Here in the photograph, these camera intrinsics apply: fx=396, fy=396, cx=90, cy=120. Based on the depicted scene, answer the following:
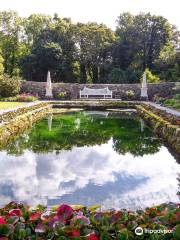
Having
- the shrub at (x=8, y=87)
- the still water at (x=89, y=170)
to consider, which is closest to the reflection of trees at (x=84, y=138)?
the still water at (x=89, y=170)

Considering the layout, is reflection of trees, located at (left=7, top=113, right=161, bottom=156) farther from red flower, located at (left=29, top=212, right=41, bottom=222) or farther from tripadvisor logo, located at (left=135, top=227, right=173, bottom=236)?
tripadvisor logo, located at (left=135, top=227, right=173, bottom=236)

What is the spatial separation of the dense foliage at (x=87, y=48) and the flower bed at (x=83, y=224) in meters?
33.3

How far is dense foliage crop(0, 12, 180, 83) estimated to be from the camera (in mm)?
36794

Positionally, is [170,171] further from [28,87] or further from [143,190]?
[28,87]

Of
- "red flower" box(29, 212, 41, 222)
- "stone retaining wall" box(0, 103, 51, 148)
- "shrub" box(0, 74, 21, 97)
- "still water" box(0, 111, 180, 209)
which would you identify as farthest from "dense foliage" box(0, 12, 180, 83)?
"red flower" box(29, 212, 41, 222)

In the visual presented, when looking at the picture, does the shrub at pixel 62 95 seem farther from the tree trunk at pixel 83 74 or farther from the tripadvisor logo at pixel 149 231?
the tripadvisor logo at pixel 149 231

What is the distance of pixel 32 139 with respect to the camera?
11477 mm

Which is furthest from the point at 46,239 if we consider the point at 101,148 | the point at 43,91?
the point at 43,91

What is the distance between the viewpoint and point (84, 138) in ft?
39.1

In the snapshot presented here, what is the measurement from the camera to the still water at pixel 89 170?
18.8 feet

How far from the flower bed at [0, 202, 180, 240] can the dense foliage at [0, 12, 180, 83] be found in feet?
109

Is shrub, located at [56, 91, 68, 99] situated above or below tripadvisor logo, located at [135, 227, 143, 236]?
below

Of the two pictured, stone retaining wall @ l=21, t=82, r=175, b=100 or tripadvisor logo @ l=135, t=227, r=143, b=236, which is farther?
stone retaining wall @ l=21, t=82, r=175, b=100

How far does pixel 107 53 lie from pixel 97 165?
108 feet
